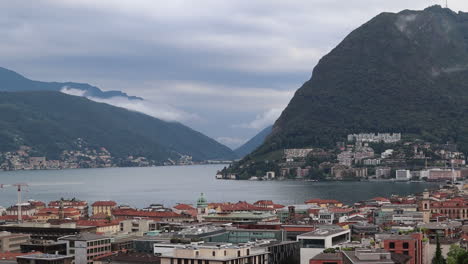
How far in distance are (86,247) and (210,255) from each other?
22.1 m

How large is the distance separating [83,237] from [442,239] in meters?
29.4

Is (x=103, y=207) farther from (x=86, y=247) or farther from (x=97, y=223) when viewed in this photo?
(x=86, y=247)

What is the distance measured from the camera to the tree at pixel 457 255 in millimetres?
54763

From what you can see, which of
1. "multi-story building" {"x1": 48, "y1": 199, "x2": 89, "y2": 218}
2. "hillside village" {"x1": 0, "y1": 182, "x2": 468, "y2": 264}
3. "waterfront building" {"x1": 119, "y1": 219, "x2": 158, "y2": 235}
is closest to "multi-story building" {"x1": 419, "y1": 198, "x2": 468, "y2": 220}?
"hillside village" {"x1": 0, "y1": 182, "x2": 468, "y2": 264}

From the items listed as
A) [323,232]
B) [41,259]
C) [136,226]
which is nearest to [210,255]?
[41,259]

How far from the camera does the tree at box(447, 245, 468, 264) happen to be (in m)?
54.8

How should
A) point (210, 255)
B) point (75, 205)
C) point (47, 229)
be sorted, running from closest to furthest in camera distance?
point (210, 255) → point (47, 229) → point (75, 205)

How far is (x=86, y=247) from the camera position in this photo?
247 feet

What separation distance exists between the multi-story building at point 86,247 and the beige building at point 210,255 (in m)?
17.3

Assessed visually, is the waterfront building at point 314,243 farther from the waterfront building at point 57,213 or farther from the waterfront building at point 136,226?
the waterfront building at point 57,213

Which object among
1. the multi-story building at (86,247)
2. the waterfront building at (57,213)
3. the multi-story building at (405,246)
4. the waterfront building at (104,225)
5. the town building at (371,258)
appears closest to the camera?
the town building at (371,258)

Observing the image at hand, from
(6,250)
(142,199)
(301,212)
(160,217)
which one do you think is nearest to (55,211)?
(160,217)

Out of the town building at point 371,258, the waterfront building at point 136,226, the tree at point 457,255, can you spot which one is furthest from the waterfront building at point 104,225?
the town building at point 371,258

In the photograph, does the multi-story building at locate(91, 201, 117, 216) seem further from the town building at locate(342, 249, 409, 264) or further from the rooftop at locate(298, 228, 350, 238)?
the town building at locate(342, 249, 409, 264)
